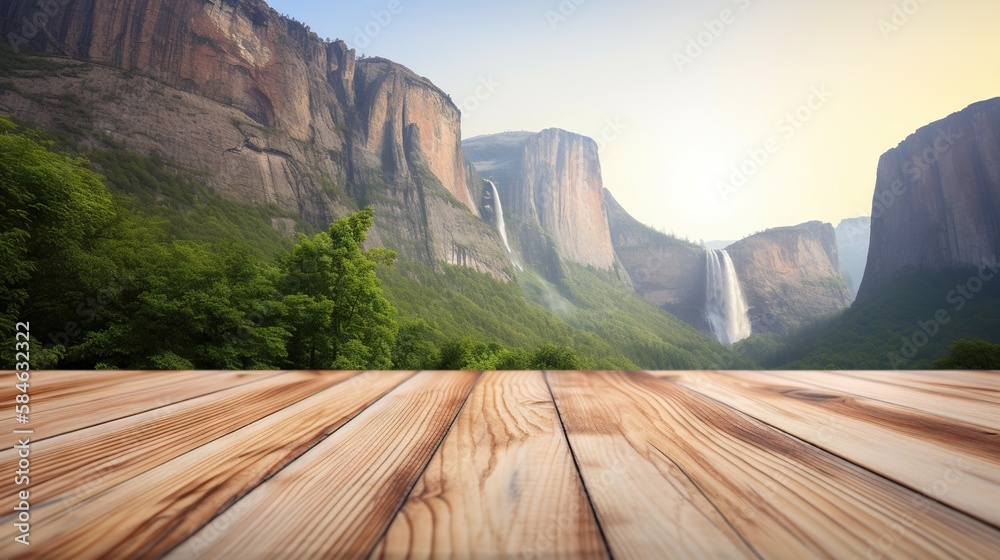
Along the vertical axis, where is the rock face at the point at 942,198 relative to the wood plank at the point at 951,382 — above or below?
above

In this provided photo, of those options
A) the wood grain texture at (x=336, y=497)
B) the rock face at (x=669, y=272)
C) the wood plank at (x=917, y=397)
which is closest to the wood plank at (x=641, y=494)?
the wood grain texture at (x=336, y=497)

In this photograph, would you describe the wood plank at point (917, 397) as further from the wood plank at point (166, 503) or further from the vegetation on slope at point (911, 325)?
the vegetation on slope at point (911, 325)

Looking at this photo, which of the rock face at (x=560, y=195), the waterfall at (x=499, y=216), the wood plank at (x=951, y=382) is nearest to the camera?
the wood plank at (x=951, y=382)

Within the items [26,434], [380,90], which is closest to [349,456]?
[26,434]

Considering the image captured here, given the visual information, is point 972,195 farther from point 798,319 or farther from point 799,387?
point 799,387

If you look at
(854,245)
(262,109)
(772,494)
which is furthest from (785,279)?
(772,494)

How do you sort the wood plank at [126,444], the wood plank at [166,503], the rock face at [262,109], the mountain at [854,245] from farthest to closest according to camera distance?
the mountain at [854,245] → the rock face at [262,109] → the wood plank at [126,444] → the wood plank at [166,503]

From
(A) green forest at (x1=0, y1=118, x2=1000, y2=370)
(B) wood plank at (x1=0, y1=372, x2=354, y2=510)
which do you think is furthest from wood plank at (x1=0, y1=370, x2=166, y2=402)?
(A) green forest at (x1=0, y1=118, x2=1000, y2=370)

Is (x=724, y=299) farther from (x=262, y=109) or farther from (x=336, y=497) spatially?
(x=336, y=497)
